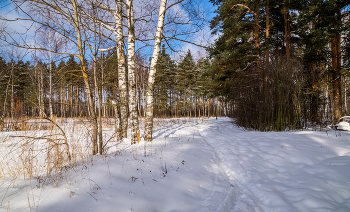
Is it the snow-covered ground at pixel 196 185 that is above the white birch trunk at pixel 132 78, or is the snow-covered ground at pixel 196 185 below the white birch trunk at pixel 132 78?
below

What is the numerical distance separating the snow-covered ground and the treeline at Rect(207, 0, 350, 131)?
3.66m

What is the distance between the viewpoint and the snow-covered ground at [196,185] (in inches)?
72.0

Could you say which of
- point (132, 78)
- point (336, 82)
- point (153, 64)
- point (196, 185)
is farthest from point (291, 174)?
point (336, 82)

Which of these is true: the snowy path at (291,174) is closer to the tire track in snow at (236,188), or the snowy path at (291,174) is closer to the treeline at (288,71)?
the tire track in snow at (236,188)

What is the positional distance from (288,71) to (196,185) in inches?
278

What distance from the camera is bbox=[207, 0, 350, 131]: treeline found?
702 centimetres

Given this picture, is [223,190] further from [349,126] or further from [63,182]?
[349,126]

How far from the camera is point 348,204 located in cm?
192

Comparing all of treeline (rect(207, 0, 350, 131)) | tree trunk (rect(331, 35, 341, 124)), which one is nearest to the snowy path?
treeline (rect(207, 0, 350, 131))

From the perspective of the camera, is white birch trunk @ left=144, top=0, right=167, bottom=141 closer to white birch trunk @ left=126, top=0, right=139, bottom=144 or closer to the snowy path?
white birch trunk @ left=126, top=0, right=139, bottom=144

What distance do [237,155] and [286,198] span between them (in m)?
2.02

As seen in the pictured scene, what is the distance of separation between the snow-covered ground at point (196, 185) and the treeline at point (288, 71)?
366cm

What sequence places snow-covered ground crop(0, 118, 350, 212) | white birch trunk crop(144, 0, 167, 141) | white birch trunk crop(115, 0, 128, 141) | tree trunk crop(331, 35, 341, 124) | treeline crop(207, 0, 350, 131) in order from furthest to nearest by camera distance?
tree trunk crop(331, 35, 341, 124), treeline crop(207, 0, 350, 131), white birch trunk crop(115, 0, 128, 141), white birch trunk crop(144, 0, 167, 141), snow-covered ground crop(0, 118, 350, 212)

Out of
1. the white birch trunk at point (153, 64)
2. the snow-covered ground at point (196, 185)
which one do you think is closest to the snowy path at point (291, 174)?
the snow-covered ground at point (196, 185)
